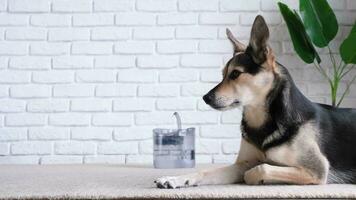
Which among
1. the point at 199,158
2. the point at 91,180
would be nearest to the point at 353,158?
the point at 91,180

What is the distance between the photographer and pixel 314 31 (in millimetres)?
1997

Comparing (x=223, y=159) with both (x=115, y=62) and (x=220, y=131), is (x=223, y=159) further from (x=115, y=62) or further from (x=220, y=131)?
(x=115, y=62)

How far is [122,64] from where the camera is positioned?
7.23ft

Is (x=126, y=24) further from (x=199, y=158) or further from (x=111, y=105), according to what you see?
(x=199, y=158)

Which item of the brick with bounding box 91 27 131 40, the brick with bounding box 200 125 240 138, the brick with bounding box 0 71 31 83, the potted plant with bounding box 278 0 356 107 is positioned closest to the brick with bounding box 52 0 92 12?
the brick with bounding box 91 27 131 40

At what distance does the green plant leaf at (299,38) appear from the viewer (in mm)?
2014

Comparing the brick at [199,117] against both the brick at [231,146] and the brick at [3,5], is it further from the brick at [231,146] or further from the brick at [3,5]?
the brick at [3,5]

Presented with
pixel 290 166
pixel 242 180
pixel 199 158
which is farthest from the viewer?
pixel 199 158

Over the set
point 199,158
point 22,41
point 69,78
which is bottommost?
point 199,158

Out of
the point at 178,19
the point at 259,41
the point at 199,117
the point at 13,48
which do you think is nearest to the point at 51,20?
Result: the point at 13,48

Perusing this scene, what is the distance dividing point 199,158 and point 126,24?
2.29ft

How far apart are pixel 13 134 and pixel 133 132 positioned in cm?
54

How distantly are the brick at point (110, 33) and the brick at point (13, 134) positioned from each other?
0.53 metres

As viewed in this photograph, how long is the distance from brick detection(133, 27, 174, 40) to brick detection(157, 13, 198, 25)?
0.03 m
